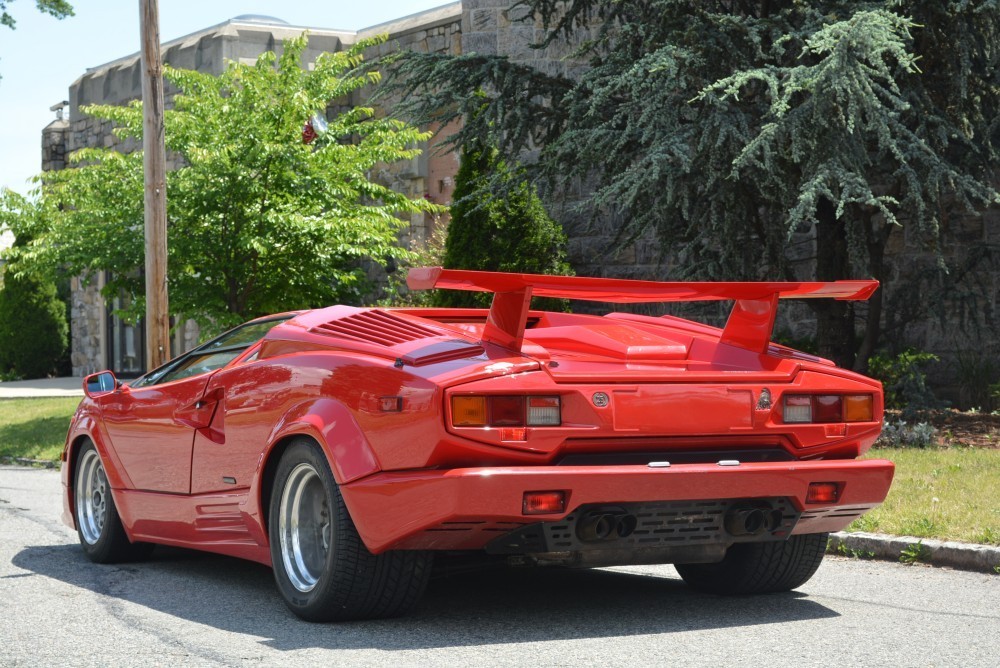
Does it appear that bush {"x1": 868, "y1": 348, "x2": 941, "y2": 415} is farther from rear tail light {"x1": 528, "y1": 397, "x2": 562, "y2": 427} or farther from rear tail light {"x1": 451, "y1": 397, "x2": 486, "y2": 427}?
rear tail light {"x1": 451, "y1": 397, "x2": 486, "y2": 427}

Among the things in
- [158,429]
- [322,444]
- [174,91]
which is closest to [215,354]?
[158,429]

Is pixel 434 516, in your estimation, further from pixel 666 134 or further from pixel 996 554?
pixel 666 134

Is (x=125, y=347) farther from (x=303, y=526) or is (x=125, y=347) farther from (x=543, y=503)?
(x=543, y=503)

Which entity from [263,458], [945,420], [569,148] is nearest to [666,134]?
[569,148]

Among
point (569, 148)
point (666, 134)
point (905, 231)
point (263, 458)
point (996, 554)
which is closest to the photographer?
point (263, 458)

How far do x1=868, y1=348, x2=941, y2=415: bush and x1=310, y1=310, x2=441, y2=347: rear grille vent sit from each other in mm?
8475

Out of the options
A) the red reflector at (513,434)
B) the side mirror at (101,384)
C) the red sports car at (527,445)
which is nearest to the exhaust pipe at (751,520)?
the red sports car at (527,445)

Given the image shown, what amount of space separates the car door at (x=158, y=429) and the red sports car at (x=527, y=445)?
170mm

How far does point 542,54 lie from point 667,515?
44.1 ft

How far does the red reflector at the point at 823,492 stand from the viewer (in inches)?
206

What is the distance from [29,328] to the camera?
1182 inches

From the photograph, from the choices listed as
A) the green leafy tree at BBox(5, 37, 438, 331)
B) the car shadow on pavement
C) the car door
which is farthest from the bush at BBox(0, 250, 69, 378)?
the car door

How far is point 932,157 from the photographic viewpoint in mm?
11594

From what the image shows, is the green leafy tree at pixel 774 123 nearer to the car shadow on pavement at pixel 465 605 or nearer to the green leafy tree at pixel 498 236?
the green leafy tree at pixel 498 236
